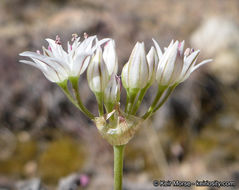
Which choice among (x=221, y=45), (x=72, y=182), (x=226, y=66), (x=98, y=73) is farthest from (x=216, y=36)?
(x=98, y=73)

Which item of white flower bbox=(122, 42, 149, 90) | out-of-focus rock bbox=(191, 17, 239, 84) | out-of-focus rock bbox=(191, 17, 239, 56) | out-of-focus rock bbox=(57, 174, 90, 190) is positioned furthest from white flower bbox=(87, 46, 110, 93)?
out-of-focus rock bbox=(191, 17, 239, 56)

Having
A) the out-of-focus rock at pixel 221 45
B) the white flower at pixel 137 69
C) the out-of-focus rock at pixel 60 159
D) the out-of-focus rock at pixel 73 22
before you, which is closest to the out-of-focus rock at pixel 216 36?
the out-of-focus rock at pixel 221 45

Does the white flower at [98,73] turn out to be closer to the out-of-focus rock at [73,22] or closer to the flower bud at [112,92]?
the flower bud at [112,92]

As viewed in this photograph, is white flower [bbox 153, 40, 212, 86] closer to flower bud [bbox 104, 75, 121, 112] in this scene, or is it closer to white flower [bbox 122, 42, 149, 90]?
white flower [bbox 122, 42, 149, 90]

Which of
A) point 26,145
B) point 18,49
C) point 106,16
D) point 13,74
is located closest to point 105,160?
point 26,145

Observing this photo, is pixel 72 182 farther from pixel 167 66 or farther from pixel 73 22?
pixel 73 22

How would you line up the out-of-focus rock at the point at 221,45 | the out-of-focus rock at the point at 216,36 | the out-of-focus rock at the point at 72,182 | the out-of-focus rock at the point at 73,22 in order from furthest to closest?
the out-of-focus rock at the point at 73,22 < the out-of-focus rock at the point at 216,36 < the out-of-focus rock at the point at 221,45 < the out-of-focus rock at the point at 72,182
